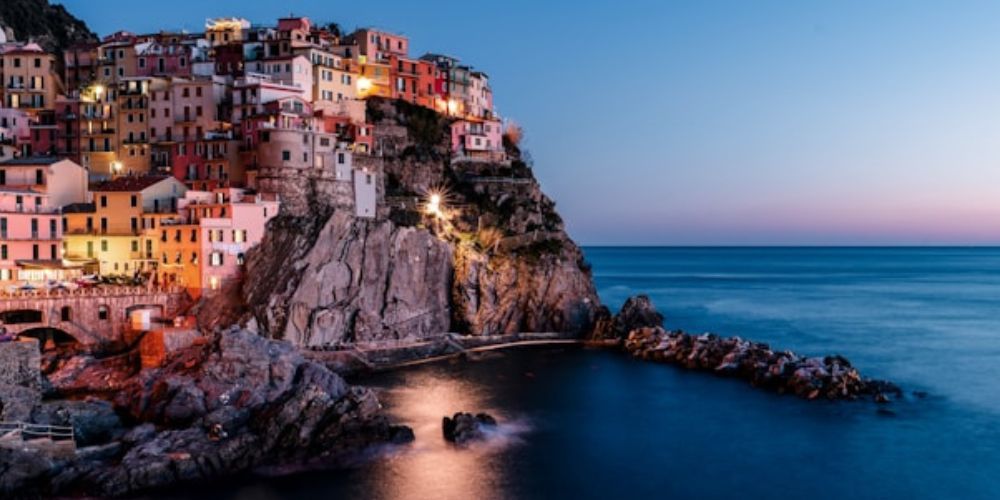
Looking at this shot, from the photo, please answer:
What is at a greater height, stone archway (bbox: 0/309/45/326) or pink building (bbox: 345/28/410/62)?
pink building (bbox: 345/28/410/62)

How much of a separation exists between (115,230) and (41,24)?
4669cm

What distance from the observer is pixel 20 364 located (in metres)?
34.2

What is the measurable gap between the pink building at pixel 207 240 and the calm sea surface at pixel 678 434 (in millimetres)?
10922

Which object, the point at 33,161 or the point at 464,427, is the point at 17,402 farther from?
the point at 33,161

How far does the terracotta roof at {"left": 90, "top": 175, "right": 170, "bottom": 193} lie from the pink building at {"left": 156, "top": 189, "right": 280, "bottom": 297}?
2.42 metres

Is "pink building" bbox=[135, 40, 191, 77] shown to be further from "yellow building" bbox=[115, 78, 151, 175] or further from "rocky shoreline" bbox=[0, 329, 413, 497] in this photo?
"rocky shoreline" bbox=[0, 329, 413, 497]

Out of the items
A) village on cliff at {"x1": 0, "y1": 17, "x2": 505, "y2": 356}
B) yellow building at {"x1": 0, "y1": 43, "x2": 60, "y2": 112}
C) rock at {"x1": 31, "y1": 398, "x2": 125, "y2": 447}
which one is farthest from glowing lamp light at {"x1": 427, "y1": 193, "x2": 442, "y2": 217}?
yellow building at {"x1": 0, "y1": 43, "x2": 60, "y2": 112}

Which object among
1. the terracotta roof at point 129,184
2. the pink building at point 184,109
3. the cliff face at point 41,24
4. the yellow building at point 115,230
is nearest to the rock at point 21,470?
the yellow building at point 115,230

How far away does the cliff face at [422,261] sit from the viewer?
47594mm

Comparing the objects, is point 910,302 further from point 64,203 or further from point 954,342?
point 64,203

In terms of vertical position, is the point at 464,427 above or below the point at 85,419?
below

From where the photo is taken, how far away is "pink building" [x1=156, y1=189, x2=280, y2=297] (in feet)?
154

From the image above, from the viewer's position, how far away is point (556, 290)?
5794 cm

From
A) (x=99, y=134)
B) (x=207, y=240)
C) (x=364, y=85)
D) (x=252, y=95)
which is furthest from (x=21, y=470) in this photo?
(x=364, y=85)
